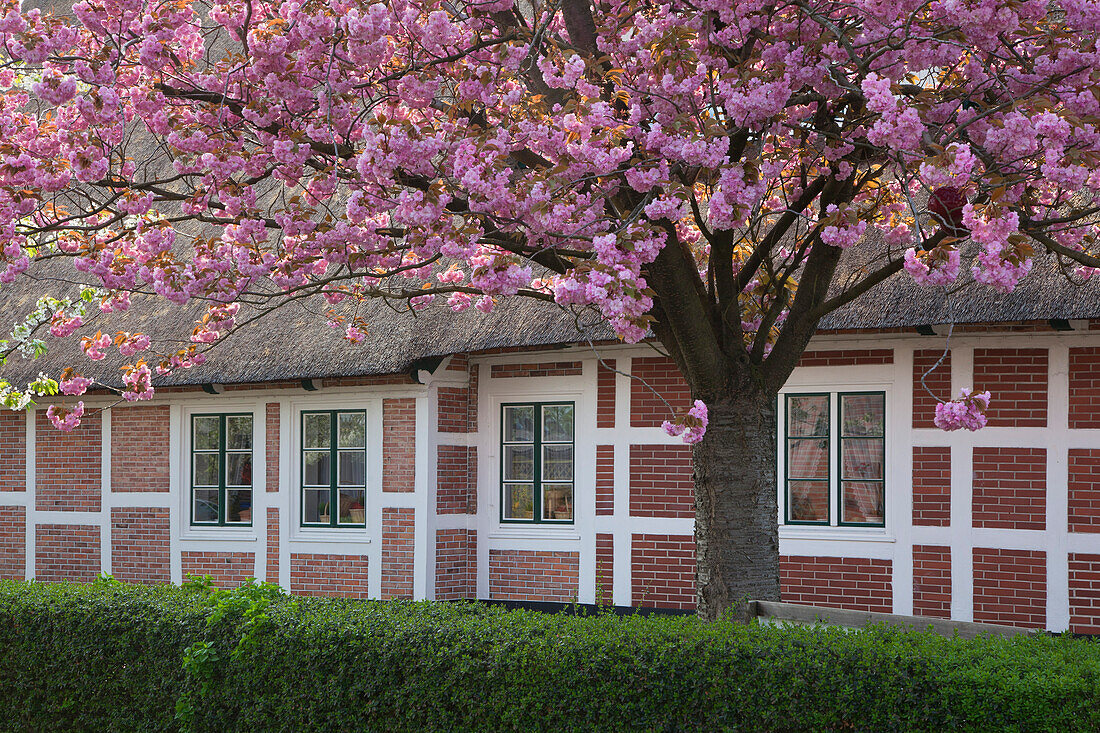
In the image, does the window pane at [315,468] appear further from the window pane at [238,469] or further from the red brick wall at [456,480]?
the red brick wall at [456,480]

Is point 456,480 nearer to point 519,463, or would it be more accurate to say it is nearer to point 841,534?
point 519,463

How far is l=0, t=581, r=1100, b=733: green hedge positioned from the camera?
13.6 ft

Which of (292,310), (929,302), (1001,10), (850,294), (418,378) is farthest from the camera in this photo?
(292,310)

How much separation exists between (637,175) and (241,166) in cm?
199

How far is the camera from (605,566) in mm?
9531

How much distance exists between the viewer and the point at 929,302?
25.5 ft

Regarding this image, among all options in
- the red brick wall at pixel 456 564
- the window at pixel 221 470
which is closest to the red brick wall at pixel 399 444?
the red brick wall at pixel 456 564

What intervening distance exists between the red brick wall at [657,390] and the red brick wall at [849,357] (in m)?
1.03

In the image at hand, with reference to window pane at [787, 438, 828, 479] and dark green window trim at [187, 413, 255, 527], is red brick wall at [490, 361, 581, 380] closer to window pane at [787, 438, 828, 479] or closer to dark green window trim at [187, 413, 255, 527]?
window pane at [787, 438, 828, 479]

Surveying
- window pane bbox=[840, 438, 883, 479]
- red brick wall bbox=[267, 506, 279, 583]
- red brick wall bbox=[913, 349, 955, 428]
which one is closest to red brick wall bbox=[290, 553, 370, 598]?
red brick wall bbox=[267, 506, 279, 583]

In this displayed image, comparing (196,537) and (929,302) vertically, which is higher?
(929,302)

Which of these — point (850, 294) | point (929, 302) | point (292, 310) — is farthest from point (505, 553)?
point (850, 294)

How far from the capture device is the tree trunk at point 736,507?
5.51m

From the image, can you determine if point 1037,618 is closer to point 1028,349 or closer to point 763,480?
point 1028,349
